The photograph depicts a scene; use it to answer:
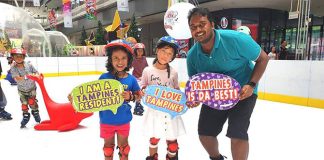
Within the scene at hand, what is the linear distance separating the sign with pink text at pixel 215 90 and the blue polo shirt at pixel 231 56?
0.08 meters

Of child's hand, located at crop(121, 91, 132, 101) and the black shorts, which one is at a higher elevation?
child's hand, located at crop(121, 91, 132, 101)

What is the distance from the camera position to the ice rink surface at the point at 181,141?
2490 mm

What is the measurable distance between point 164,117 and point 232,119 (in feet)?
1.75

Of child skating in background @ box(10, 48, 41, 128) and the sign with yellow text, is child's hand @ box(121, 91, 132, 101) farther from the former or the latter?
child skating in background @ box(10, 48, 41, 128)

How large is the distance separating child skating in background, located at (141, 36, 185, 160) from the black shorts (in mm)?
237

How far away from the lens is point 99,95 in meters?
1.76

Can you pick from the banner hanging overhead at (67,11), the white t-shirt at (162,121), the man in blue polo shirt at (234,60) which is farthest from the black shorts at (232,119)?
the banner hanging overhead at (67,11)

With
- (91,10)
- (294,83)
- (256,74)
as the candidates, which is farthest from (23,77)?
(91,10)

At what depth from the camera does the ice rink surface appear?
8.17 feet

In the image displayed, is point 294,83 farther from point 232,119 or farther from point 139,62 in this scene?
point 232,119

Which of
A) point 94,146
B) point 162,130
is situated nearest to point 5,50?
point 94,146

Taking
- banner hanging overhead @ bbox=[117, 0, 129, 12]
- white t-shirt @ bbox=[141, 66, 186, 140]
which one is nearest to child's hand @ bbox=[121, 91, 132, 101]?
white t-shirt @ bbox=[141, 66, 186, 140]

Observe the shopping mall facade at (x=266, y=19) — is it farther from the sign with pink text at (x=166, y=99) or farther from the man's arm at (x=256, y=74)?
the man's arm at (x=256, y=74)

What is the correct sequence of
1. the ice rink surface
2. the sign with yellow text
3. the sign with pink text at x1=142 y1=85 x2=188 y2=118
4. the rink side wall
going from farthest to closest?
the rink side wall → the ice rink surface → the sign with pink text at x1=142 y1=85 x2=188 y2=118 → the sign with yellow text
